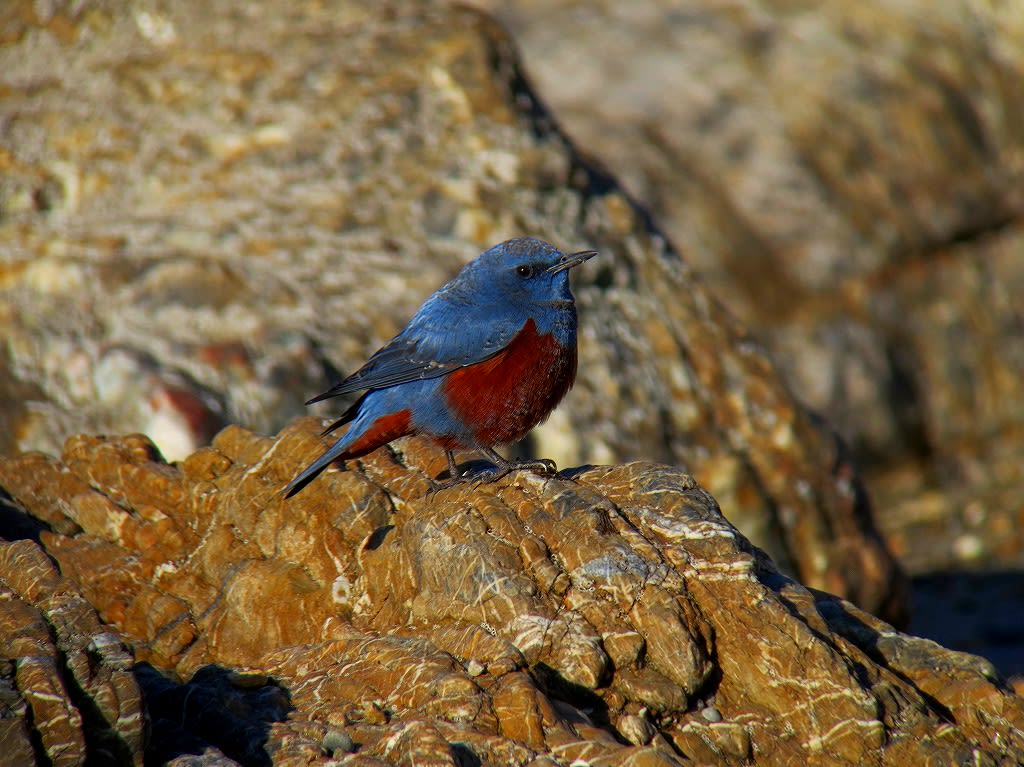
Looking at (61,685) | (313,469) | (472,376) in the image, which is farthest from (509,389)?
(61,685)

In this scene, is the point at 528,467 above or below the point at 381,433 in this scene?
below

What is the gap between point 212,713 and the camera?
13.4 feet

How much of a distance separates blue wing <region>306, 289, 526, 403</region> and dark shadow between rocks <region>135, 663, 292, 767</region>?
175cm

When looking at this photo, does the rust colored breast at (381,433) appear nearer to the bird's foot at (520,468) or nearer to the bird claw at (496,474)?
the bird claw at (496,474)

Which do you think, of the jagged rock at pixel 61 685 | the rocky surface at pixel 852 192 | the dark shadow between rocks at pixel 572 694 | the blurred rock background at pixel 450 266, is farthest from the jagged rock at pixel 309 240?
the dark shadow between rocks at pixel 572 694

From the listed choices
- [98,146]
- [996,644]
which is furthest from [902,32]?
[98,146]

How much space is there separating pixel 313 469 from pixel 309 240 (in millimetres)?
3545

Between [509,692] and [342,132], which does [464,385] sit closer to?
[509,692]

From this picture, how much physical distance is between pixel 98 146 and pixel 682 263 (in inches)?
176

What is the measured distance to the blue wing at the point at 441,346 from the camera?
585 cm

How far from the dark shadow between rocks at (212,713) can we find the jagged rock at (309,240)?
2.96 metres

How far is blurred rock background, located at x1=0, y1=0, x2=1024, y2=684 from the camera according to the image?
772 cm

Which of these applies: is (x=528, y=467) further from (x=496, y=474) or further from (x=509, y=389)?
(x=509, y=389)

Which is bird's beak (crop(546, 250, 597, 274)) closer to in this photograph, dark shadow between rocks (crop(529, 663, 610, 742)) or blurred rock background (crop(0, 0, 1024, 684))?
blurred rock background (crop(0, 0, 1024, 684))
